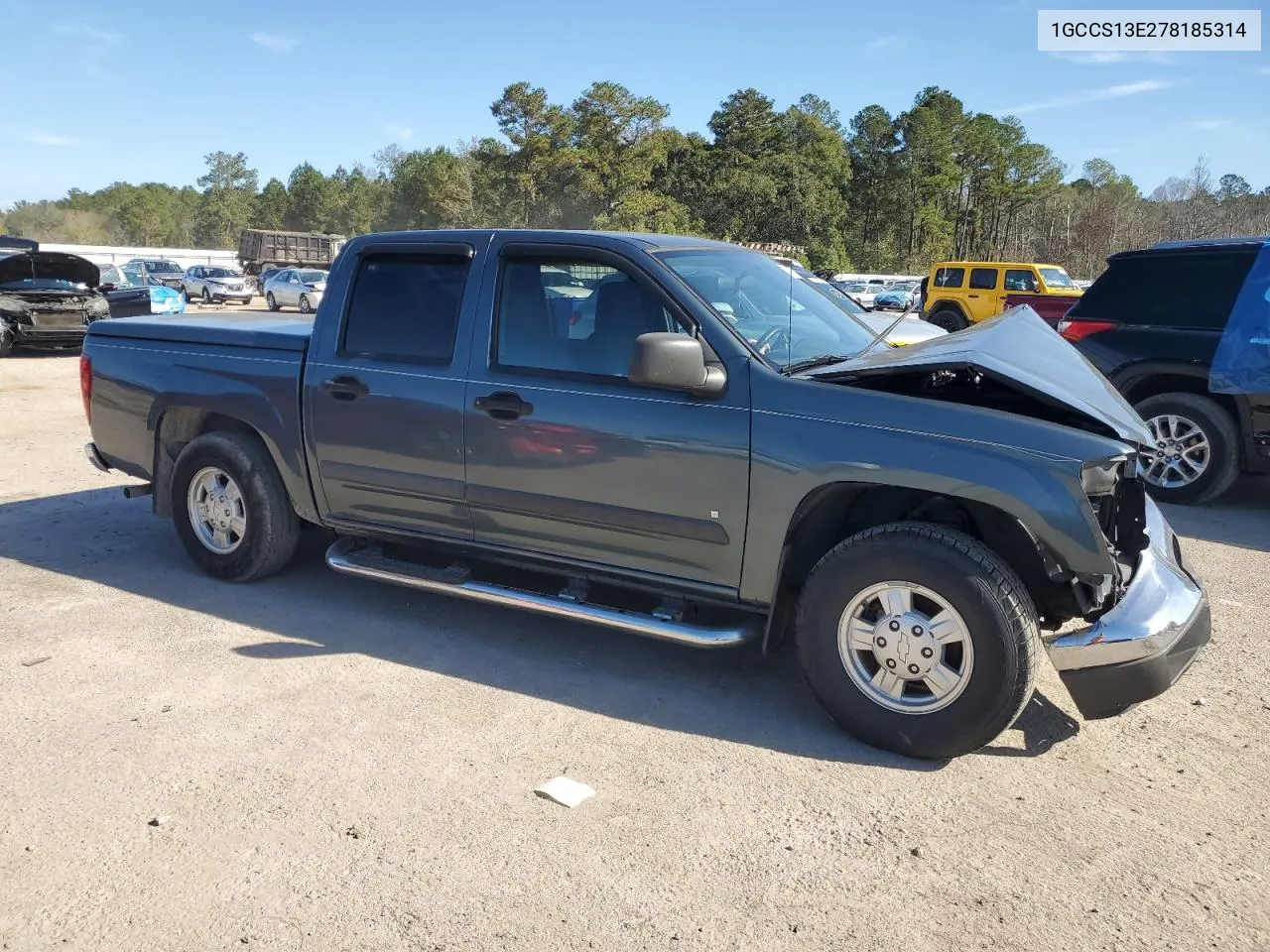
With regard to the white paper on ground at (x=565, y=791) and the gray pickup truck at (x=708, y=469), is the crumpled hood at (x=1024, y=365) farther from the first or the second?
the white paper on ground at (x=565, y=791)

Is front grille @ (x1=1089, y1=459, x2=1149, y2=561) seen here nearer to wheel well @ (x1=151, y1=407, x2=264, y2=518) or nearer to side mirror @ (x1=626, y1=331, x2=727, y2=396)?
side mirror @ (x1=626, y1=331, x2=727, y2=396)

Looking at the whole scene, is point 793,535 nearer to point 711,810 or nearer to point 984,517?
point 984,517

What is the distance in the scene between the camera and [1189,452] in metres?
7.39

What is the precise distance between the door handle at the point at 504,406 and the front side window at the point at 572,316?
164 millimetres

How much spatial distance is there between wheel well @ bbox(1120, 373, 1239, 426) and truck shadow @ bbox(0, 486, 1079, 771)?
451cm

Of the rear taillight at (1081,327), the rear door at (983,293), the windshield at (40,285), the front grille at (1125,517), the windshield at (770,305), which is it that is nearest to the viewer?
the front grille at (1125,517)

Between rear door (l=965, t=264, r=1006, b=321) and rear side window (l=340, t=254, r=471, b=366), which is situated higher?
rear door (l=965, t=264, r=1006, b=321)

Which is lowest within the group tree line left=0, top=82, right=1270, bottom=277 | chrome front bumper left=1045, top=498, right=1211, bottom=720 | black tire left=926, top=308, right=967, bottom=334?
chrome front bumper left=1045, top=498, right=1211, bottom=720

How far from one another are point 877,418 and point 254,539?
11.1ft

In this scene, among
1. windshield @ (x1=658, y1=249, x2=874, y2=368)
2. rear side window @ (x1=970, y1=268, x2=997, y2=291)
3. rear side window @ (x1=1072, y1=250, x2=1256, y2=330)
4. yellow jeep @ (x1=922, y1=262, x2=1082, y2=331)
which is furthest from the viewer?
rear side window @ (x1=970, y1=268, x2=997, y2=291)

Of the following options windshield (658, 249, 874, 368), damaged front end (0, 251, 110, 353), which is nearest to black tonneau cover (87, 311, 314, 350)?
windshield (658, 249, 874, 368)

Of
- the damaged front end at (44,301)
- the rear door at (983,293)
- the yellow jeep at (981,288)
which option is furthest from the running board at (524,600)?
the rear door at (983,293)

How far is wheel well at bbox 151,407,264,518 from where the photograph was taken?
546 cm

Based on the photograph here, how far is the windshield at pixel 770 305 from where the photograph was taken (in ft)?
13.2
